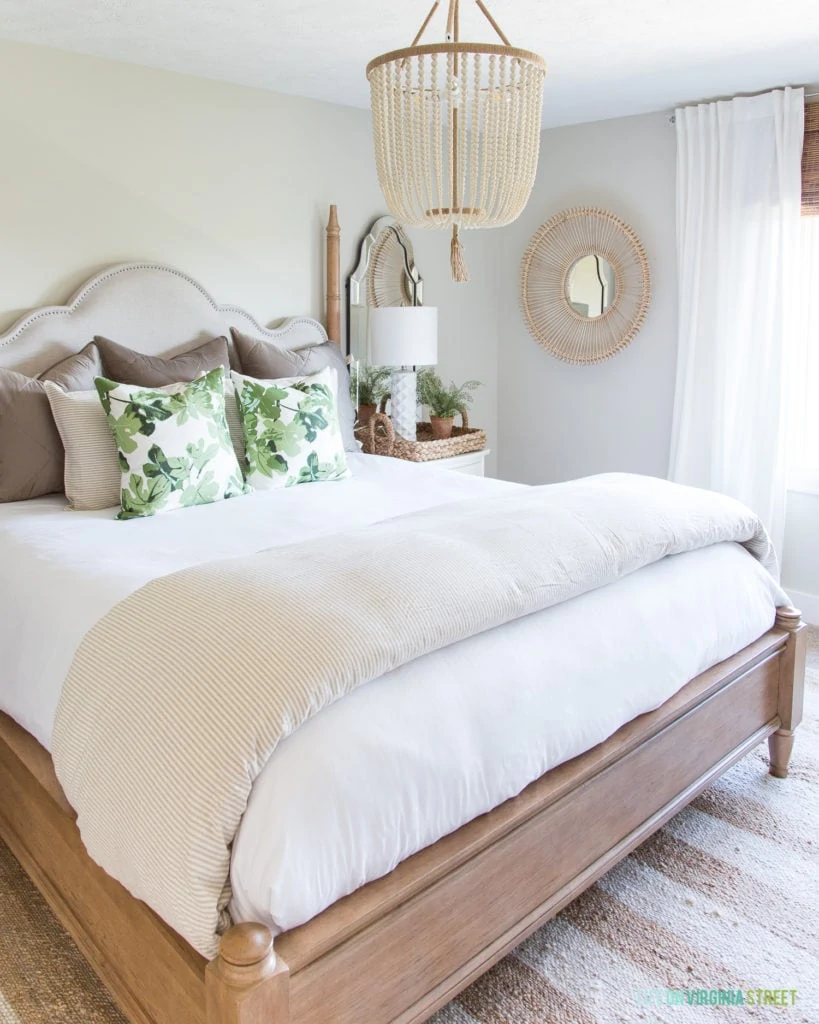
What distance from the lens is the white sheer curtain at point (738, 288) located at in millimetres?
3631

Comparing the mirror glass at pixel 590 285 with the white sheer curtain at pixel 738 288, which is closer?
the white sheer curtain at pixel 738 288

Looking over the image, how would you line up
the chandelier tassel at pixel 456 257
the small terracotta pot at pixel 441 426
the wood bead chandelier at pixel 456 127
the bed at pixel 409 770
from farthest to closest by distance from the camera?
1. the small terracotta pot at pixel 441 426
2. the chandelier tassel at pixel 456 257
3. the wood bead chandelier at pixel 456 127
4. the bed at pixel 409 770

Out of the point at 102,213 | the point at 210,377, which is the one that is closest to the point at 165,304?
the point at 102,213

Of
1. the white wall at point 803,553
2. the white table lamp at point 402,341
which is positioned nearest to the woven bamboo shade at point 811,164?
the white wall at point 803,553

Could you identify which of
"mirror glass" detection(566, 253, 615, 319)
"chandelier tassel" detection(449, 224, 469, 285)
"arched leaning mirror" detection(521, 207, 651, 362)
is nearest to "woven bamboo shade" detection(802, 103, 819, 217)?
"arched leaning mirror" detection(521, 207, 651, 362)

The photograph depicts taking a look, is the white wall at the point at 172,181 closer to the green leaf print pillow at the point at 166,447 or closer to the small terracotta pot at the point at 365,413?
the small terracotta pot at the point at 365,413

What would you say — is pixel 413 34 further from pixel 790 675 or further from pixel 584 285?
pixel 790 675

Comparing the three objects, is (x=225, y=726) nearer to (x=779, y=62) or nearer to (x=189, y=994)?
(x=189, y=994)

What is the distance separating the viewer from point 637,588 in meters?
2.08

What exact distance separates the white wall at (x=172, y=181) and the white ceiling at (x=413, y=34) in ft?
0.38

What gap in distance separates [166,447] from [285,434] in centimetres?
50

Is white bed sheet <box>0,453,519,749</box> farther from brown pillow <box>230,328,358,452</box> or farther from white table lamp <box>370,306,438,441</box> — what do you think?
white table lamp <box>370,306,438,441</box>

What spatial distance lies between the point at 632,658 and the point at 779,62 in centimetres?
254

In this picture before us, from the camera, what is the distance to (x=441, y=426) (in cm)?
418
